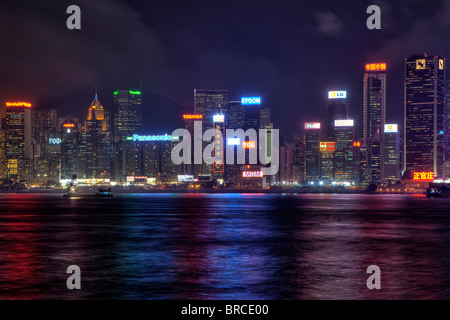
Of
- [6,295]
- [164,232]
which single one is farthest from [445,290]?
[164,232]

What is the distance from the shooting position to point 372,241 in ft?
165

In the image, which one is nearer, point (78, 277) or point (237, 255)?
point (78, 277)

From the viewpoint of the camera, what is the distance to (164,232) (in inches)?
2339

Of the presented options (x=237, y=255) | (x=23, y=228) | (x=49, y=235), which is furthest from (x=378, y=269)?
(x=23, y=228)

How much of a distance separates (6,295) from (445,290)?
834 inches

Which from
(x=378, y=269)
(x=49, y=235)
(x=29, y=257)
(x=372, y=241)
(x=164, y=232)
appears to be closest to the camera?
(x=378, y=269)

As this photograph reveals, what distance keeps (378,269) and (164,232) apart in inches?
1252

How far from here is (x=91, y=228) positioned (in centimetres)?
6525

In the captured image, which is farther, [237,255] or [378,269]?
[237,255]
